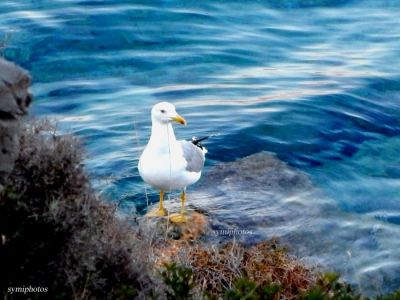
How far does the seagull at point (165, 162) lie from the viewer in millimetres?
8336

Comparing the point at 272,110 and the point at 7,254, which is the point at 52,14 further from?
the point at 7,254

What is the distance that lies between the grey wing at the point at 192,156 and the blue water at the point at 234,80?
77 cm

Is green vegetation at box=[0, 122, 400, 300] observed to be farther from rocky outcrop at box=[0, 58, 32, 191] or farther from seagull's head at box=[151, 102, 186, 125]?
seagull's head at box=[151, 102, 186, 125]

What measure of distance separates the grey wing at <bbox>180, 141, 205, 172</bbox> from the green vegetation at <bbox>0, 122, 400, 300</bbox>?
311 cm

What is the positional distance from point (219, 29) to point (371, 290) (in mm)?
7719

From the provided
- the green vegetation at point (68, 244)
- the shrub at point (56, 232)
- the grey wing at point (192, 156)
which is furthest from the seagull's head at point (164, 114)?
the shrub at point (56, 232)

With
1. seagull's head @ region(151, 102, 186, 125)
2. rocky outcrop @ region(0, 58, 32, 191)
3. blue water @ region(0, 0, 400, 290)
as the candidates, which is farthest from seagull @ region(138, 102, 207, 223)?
rocky outcrop @ region(0, 58, 32, 191)

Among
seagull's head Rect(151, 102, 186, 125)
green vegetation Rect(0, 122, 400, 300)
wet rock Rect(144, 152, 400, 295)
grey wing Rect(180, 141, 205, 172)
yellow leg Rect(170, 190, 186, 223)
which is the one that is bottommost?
wet rock Rect(144, 152, 400, 295)

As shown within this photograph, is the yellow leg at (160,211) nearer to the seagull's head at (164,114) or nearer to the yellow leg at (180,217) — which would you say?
the yellow leg at (180,217)

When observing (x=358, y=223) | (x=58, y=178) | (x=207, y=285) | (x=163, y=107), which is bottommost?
(x=358, y=223)

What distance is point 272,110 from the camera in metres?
12.0

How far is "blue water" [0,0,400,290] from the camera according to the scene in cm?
1052

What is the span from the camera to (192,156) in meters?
8.77

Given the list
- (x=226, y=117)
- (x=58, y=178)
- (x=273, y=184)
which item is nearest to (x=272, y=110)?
(x=226, y=117)
